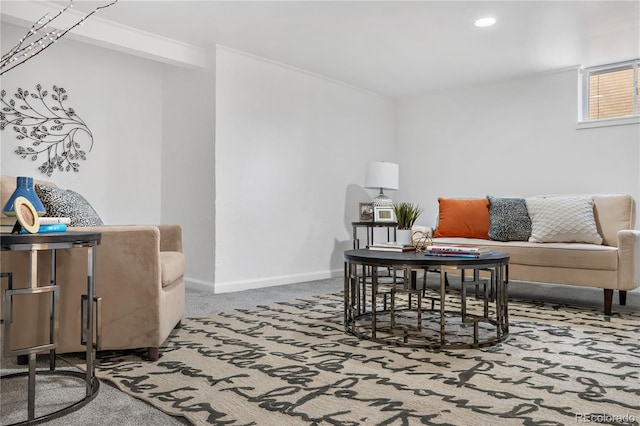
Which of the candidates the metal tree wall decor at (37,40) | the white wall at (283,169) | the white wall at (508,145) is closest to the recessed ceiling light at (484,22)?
the white wall at (508,145)

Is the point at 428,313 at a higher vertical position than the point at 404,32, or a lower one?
lower

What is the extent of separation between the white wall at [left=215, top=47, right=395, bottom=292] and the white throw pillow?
2.10m

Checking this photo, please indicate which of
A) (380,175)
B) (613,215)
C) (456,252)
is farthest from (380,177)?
(456,252)

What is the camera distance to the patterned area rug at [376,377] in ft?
5.07

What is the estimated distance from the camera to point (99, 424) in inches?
58.6

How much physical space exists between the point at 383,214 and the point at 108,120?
2779 mm

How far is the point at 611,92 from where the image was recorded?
473cm

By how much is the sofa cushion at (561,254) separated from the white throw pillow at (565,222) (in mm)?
101

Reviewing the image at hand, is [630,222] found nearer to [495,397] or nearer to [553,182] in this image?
[553,182]

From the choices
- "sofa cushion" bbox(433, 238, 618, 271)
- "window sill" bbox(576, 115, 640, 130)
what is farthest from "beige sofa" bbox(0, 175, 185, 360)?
"window sill" bbox(576, 115, 640, 130)

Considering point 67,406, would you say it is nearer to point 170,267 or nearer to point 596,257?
point 170,267

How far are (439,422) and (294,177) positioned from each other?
3.55 meters

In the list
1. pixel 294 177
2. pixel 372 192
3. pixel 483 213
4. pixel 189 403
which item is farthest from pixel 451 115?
pixel 189 403

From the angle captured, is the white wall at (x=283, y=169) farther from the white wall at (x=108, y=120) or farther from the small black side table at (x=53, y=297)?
the small black side table at (x=53, y=297)
